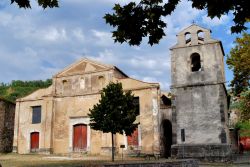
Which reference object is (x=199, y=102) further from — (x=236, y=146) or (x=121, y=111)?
(x=236, y=146)

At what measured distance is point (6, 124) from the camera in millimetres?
30828

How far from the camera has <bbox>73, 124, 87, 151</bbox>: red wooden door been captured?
91.7ft

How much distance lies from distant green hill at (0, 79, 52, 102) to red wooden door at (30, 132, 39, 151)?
35869mm

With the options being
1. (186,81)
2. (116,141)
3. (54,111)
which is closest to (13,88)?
(54,111)

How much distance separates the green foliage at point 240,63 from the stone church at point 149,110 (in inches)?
40.1

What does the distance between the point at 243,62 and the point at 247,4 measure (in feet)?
63.6

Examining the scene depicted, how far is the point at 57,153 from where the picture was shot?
28.2 meters

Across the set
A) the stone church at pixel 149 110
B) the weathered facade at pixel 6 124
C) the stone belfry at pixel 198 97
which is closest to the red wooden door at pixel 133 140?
the stone church at pixel 149 110

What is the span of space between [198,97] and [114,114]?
6721 millimetres

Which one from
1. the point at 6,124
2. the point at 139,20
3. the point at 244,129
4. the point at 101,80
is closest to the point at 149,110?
the point at 101,80

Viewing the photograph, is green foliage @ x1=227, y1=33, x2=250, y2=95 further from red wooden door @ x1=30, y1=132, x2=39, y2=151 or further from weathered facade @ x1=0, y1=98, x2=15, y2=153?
weathered facade @ x1=0, y1=98, x2=15, y2=153

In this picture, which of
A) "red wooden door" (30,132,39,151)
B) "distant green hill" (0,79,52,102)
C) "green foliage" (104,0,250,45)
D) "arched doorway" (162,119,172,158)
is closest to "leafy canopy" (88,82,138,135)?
"arched doorway" (162,119,172,158)

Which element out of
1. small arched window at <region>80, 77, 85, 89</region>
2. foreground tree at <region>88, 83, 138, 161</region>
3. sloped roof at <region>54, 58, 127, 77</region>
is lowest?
foreground tree at <region>88, 83, 138, 161</region>

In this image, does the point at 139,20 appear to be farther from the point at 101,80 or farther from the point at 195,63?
the point at 101,80
